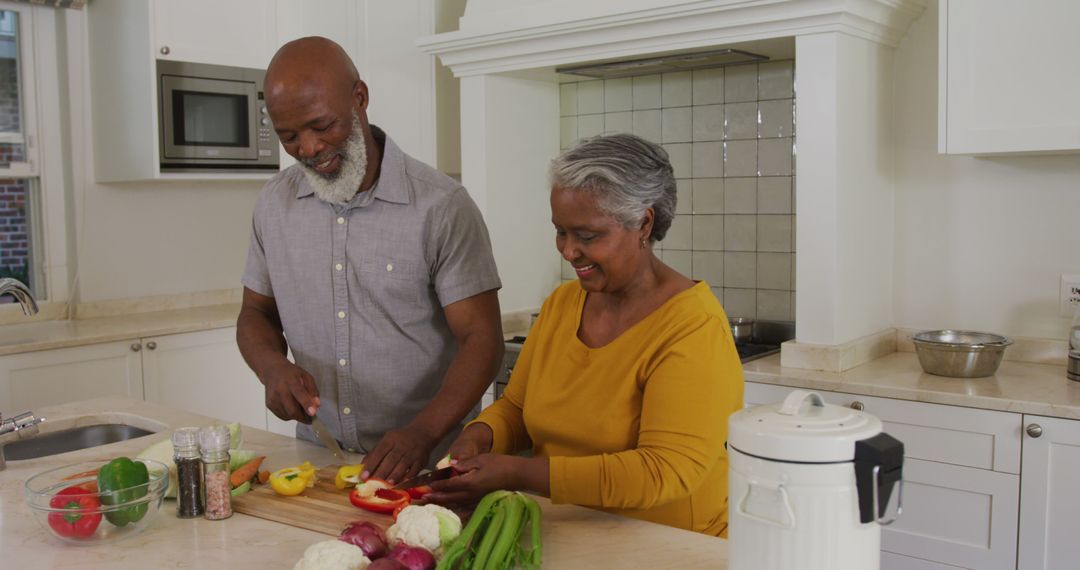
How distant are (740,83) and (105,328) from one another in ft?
8.36

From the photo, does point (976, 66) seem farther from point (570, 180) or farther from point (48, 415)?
point (48, 415)

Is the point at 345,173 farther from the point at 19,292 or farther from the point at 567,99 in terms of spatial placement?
the point at 567,99

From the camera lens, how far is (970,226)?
318cm

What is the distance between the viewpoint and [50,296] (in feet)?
13.6

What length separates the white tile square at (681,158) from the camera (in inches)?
146

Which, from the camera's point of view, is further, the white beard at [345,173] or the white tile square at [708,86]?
the white tile square at [708,86]

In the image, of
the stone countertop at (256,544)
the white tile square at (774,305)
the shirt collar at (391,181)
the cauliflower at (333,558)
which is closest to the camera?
the cauliflower at (333,558)

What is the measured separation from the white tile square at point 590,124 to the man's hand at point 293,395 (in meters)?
2.21

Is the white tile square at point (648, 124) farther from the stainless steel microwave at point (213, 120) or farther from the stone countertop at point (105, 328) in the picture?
the stone countertop at point (105, 328)

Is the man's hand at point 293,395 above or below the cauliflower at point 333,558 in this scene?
above

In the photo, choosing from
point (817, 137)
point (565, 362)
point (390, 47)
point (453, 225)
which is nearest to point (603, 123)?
point (390, 47)

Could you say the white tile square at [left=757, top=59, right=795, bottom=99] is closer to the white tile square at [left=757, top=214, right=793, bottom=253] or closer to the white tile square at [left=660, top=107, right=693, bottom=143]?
the white tile square at [left=660, top=107, right=693, bottom=143]

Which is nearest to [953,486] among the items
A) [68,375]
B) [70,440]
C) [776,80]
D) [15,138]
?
[776,80]

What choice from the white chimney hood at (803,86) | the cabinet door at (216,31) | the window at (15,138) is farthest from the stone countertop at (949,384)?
the window at (15,138)
